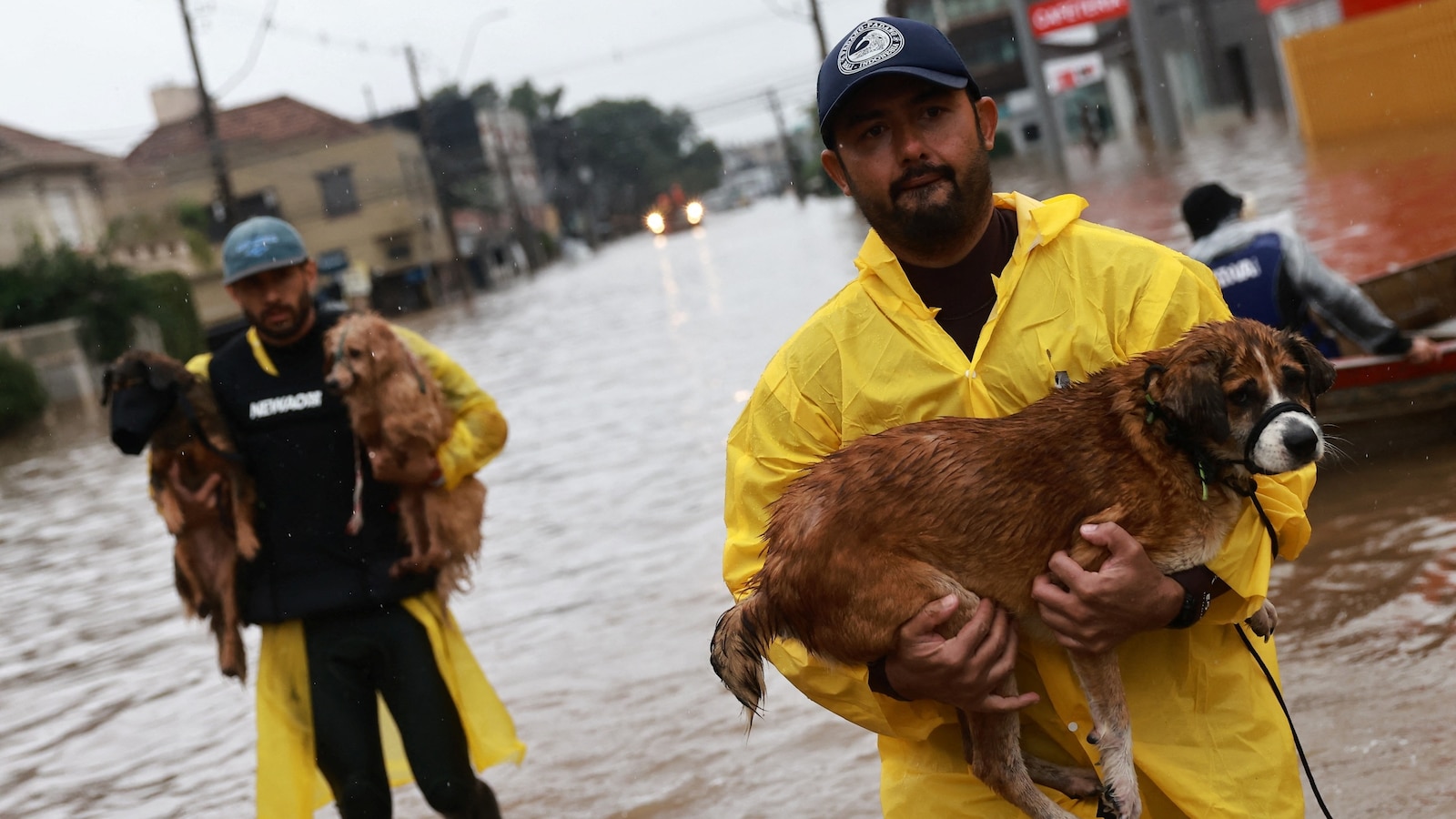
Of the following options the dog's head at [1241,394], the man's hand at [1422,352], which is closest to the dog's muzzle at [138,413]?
the dog's head at [1241,394]

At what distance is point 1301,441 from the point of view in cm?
264

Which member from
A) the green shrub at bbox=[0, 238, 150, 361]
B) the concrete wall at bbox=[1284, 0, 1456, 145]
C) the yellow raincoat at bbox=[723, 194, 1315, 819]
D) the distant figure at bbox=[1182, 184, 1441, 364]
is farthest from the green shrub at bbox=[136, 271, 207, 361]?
the yellow raincoat at bbox=[723, 194, 1315, 819]

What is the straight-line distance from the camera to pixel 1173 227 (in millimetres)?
22234

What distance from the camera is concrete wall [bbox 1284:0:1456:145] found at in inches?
1287

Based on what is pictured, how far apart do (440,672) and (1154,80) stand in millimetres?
52220

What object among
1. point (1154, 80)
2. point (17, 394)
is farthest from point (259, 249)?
point (1154, 80)

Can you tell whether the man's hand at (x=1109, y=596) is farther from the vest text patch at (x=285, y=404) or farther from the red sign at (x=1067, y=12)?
the red sign at (x=1067, y=12)

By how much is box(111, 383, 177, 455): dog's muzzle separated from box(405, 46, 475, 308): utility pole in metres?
63.3

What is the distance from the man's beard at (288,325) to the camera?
5.76 meters

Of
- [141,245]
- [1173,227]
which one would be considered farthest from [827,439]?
[141,245]

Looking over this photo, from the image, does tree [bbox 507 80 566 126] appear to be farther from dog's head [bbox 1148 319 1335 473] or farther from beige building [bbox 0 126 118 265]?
dog's head [bbox 1148 319 1335 473]

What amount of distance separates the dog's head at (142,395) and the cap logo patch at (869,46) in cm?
351

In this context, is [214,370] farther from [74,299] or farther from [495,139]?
[495,139]

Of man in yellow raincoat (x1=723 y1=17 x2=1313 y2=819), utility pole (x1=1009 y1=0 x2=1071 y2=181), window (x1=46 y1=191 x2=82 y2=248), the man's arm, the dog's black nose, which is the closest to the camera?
the dog's black nose
